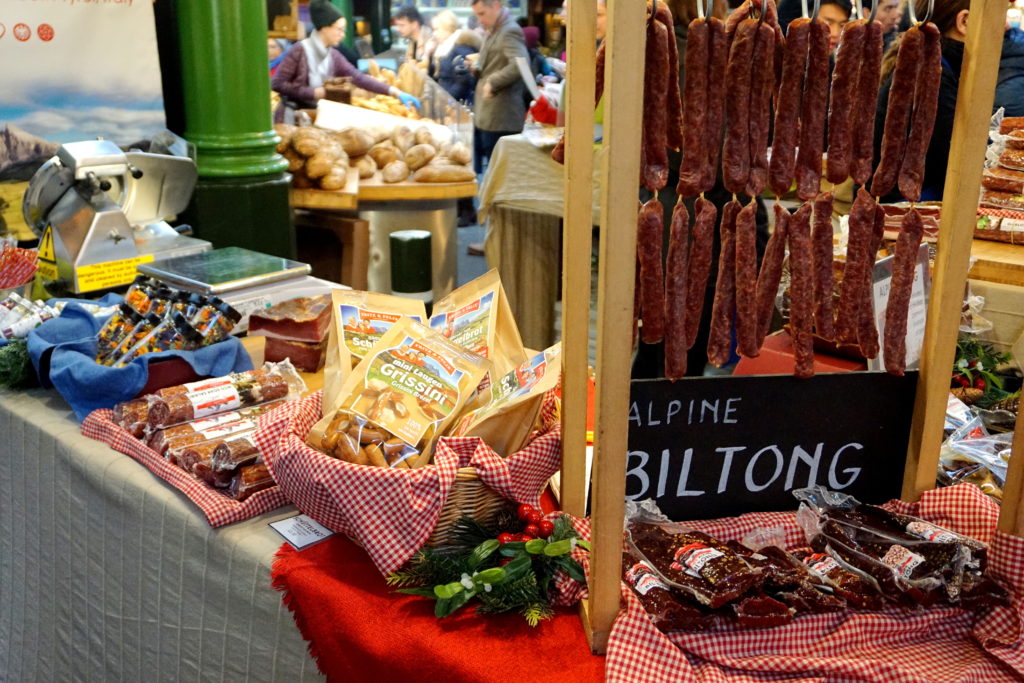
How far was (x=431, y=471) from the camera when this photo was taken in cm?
134

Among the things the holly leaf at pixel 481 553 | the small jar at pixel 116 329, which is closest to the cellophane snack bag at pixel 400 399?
the holly leaf at pixel 481 553

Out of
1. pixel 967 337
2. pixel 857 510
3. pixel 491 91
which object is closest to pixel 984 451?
pixel 857 510

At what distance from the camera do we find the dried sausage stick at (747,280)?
1.33 metres

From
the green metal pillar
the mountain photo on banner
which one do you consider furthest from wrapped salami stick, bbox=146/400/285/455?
the green metal pillar

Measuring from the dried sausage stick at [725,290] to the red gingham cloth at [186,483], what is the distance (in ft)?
2.51

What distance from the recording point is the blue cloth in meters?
1.94

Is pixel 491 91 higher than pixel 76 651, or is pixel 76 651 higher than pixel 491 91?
pixel 491 91

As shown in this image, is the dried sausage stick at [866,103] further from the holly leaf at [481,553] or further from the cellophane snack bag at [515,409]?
the holly leaf at [481,553]

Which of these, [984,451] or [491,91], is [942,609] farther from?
[491,91]

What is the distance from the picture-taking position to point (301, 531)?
1536mm

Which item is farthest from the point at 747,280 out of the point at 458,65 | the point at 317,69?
the point at 458,65

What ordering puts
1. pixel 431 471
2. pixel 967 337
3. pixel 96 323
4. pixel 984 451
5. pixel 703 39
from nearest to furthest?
pixel 703 39, pixel 431 471, pixel 984 451, pixel 96 323, pixel 967 337

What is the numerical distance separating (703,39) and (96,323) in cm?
167

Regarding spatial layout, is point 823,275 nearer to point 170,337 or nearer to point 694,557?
point 694,557
